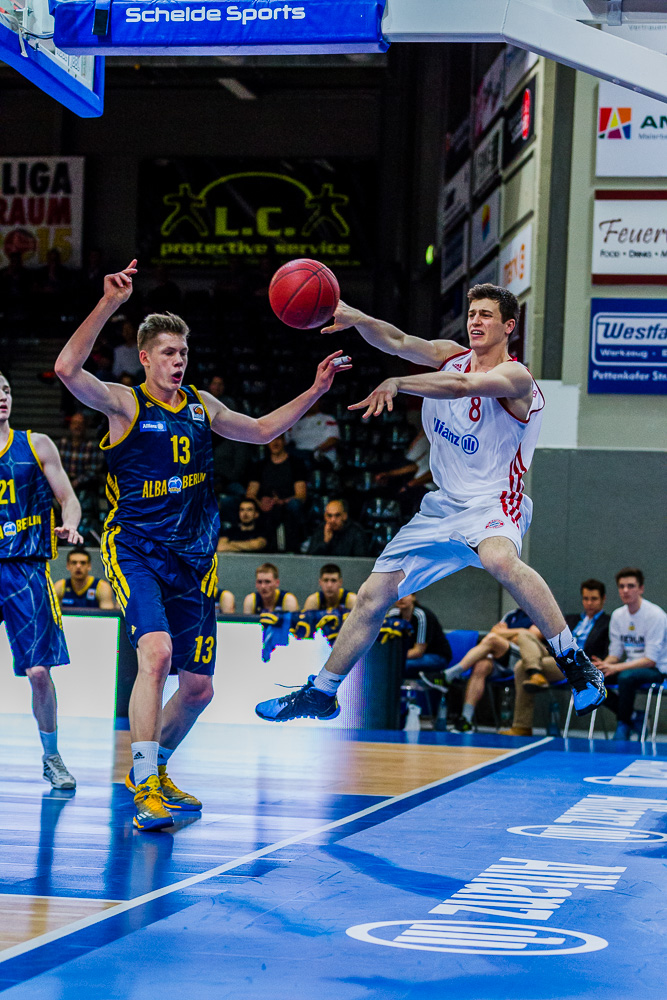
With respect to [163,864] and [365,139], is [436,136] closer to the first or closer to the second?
[365,139]

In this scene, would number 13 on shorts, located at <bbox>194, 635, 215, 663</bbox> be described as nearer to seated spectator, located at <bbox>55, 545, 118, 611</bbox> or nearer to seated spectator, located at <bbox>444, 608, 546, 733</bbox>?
seated spectator, located at <bbox>444, 608, 546, 733</bbox>

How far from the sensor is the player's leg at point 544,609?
529 centimetres

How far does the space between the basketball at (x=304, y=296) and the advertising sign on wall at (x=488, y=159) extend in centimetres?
1002

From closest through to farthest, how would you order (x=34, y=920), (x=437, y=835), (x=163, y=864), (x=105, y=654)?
(x=34, y=920)
(x=163, y=864)
(x=437, y=835)
(x=105, y=654)

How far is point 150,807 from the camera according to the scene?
512 cm

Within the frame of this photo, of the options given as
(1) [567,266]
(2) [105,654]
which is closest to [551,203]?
(1) [567,266]

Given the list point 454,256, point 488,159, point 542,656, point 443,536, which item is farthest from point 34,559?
point 454,256

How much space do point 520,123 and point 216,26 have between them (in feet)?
27.3

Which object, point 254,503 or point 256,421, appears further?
point 254,503

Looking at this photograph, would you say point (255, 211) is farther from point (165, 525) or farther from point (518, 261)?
point (165, 525)

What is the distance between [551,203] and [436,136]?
8860mm

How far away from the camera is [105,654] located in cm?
1087

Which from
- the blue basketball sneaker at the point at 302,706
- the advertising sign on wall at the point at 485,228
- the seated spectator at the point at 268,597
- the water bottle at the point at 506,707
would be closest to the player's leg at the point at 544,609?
the blue basketball sneaker at the point at 302,706

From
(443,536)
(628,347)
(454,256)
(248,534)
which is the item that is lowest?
(248,534)
